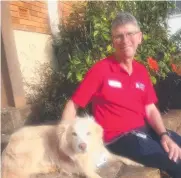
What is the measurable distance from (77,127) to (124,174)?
60 centimetres

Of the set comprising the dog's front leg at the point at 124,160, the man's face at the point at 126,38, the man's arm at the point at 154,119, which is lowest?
the dog's front leg at the point at 124,160

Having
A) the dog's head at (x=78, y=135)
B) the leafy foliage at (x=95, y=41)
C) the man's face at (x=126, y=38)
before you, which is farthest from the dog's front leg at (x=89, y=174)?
the leafy foliage at (x=95, y=41)

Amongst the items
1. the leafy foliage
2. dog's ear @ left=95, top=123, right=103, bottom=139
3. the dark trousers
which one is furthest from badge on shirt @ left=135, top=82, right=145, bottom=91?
the leafy foliage

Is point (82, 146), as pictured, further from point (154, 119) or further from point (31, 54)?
point (31, 54)

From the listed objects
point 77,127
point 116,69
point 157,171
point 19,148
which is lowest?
point 157,171

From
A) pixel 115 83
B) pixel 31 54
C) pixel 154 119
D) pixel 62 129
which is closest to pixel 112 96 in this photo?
pixel 115 83

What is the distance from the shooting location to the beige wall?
4.18 metres

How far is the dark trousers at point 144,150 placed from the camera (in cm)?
239

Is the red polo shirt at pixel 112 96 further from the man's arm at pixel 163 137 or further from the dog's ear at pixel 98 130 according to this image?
the dog's ear at pixel 98 130

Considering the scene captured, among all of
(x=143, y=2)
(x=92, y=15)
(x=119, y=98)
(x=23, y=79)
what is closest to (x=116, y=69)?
(x=119, y=98)

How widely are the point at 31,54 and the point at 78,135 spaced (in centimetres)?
255

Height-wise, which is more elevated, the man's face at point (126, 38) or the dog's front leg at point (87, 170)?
the man's face at point (126, 38)

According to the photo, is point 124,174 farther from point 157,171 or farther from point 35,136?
point 35,136

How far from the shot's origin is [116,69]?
8.64 ft
